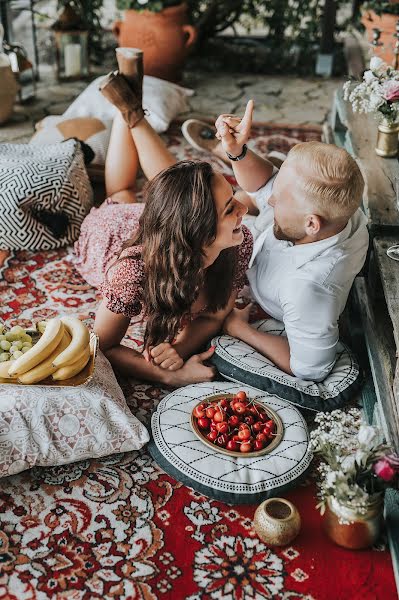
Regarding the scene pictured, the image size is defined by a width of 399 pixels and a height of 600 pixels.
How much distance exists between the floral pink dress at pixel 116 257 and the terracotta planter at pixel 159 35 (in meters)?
2.41

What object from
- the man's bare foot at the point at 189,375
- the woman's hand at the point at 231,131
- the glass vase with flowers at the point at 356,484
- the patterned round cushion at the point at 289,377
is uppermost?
the woman's hand at the point at 231,131

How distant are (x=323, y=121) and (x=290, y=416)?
10.5 ft

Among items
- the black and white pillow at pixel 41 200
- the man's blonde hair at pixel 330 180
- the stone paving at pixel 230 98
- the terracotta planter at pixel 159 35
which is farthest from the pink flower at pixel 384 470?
the terracotta planter at pixel 159 35

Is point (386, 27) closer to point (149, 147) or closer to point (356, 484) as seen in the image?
point (149, 147)

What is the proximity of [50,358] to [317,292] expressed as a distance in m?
0.91

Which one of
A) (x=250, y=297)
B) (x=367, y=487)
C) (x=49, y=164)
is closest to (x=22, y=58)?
(x=49, y=164)

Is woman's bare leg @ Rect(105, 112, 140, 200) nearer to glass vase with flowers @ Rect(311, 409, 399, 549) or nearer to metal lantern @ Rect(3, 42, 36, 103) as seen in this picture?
metal lantern @ Rect(3, 42, 36, 103)

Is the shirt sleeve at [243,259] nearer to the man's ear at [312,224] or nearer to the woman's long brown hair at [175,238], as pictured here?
the woman's long brown hair at [175,238]

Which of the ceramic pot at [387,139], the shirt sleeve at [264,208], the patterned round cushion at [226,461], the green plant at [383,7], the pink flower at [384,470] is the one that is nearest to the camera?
the pink flower at [384,470]

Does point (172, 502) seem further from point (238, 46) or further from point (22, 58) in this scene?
point (238, 46)

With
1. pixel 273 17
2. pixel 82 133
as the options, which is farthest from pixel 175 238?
pixel 273 17

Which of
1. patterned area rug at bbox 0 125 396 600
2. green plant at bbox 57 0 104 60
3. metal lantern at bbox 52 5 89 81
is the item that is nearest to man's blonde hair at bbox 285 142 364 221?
patterned area rug at bbox 0 125 396 600

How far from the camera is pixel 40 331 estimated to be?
252cm

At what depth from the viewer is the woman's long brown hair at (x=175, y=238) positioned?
239 centimetres
